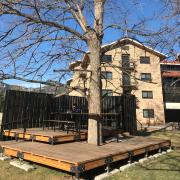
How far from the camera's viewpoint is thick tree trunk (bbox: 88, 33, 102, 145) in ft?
33.3

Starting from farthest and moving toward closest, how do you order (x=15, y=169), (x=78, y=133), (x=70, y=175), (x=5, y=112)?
(x=5, y=112) < (x=78, y=133) < (x=15, y=169) < (x=70, y=175)

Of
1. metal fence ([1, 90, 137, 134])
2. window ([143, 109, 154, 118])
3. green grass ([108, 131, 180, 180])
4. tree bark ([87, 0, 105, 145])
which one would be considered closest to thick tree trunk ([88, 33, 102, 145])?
tree bark ([87, 0, 105, 145])

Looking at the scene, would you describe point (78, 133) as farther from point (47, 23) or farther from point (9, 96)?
point (47, 23)

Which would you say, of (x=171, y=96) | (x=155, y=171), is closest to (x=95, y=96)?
(x=155, y=171)

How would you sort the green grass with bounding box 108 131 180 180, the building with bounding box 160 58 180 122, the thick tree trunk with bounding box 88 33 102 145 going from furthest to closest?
1. the building with bounding box 160 58 180 122
2. the thick tree trunk with bounding box 88 33 102 145
3. the green grass with bounding box 108 131 180 180

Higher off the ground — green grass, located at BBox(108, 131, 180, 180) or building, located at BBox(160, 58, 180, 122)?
building, located at BBox(160, 58, 180, 122)

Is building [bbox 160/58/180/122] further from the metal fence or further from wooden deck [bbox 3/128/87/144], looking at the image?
wooden deck [bbox 3/128/87/144]

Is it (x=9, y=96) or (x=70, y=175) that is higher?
(x=9, y=96)

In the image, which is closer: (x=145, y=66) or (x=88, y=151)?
(x=88, y=151)

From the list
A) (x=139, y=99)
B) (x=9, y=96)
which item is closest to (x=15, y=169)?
(x=9, y=96)

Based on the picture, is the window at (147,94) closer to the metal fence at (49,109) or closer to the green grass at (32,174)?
the metal fence at (49,109)

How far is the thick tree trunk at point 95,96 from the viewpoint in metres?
10.1

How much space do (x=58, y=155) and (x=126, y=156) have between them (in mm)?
2456

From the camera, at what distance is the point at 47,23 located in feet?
33.8
